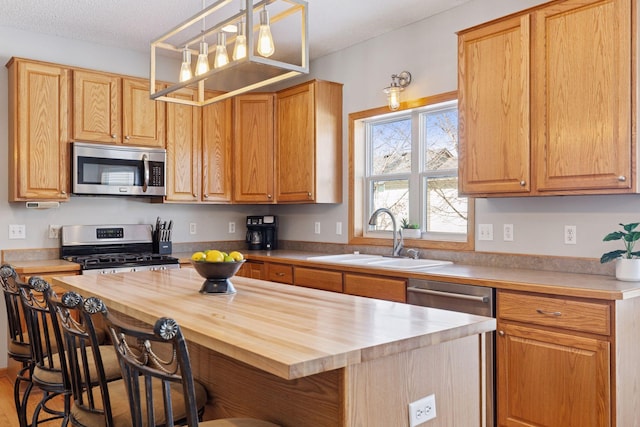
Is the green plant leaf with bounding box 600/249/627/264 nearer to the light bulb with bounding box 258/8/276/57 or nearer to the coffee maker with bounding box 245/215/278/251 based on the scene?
the light bulb with bounding box 258/8/276/57

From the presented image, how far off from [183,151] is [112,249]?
101 cm

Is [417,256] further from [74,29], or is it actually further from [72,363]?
[74,29]

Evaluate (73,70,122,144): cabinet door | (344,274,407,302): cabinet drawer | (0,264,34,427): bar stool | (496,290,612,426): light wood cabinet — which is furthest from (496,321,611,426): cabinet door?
(73,70,122,144): cabinet door

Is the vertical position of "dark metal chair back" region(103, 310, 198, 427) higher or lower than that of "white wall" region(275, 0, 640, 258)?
lower

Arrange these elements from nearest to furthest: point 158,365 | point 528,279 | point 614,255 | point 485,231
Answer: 1. point 158,365
2. point 614,255
3. point 528,279
4. point 485,231

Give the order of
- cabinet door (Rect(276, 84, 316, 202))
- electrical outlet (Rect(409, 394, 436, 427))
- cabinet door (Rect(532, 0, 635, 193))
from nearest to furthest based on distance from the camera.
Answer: electrical outlet (Rect(409, 394, 436, 427)) → cabinet door (Rect(532, 0, 635, 193)) → cabinet door (Rect(276, 84, 316, 202))

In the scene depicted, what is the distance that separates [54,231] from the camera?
4.16 meters

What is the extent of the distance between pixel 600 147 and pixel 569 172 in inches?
7.5

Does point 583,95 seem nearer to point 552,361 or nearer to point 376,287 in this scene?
point 552,361

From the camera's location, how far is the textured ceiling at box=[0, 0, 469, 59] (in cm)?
357

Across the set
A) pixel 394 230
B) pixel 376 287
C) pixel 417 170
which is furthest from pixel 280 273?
pixel 417 170

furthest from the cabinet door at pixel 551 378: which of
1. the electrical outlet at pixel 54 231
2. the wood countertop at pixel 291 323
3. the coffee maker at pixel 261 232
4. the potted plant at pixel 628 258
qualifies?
the electrical outlet at pixel 54 231

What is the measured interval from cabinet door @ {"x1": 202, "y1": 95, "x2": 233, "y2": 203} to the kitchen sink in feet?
4.01

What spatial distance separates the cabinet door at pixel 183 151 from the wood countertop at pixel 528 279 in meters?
1.66
